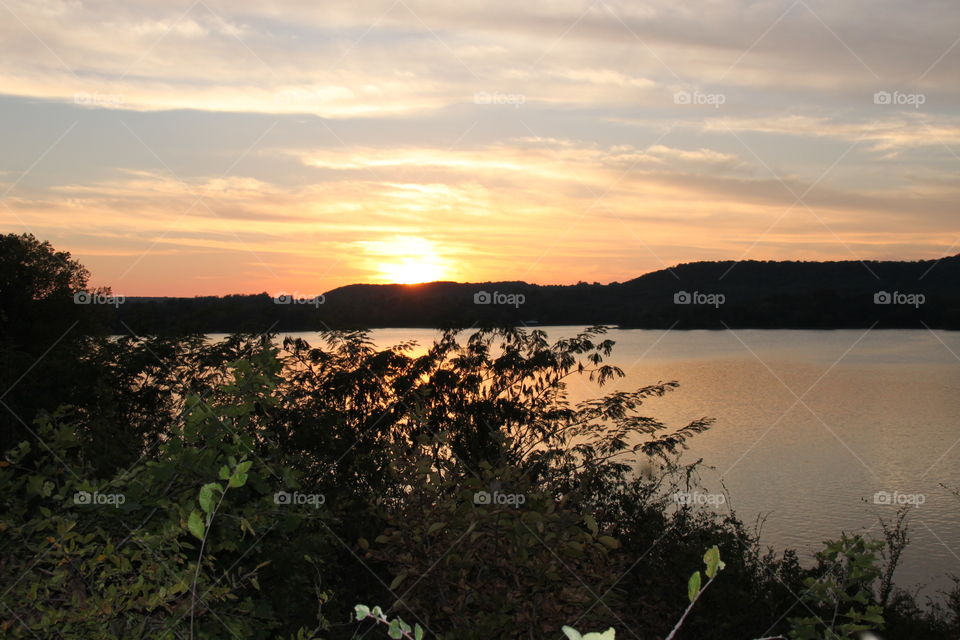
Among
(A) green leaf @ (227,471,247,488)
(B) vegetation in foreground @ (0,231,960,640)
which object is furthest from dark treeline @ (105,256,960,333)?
(A) green leaf @ (227,471,247,488)

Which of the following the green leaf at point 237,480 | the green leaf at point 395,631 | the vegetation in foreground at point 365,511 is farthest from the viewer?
the vegetation in foreground at point 365,511

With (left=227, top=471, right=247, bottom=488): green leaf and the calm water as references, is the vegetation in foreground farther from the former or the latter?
the calm water

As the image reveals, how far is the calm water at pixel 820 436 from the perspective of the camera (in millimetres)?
17953

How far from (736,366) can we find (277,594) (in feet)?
139

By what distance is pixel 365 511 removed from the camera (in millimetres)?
8711

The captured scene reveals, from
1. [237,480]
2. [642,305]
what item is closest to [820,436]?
[642,305]

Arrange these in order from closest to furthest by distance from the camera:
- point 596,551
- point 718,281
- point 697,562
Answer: point 596,551 → point 697,562 → point 718,281

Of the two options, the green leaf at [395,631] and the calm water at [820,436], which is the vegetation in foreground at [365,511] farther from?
the calm water at [820,436]

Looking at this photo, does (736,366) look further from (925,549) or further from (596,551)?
(596,551)

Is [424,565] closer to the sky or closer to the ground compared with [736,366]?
closer to the ground

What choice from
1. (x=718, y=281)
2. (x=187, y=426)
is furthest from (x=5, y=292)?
(x=718, y=281)

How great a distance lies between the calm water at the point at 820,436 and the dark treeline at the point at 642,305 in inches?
27.8

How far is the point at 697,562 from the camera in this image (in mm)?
9977

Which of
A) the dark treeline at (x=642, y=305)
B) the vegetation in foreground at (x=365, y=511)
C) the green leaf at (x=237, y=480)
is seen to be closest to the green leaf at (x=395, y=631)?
the vegetation in foreground at (x=365, y=511)
